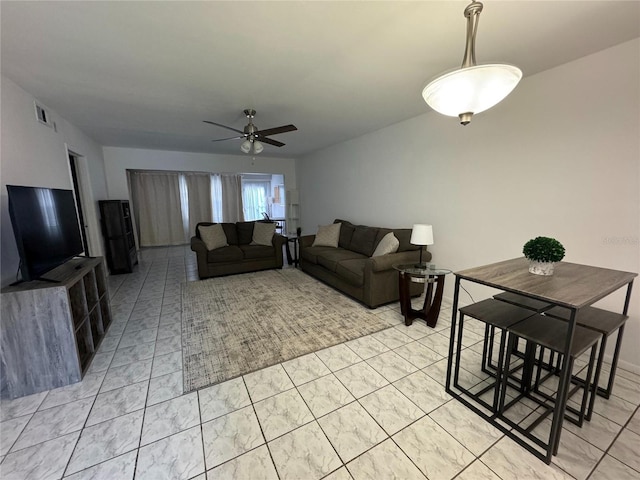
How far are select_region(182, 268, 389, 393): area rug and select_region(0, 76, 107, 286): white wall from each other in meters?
1.54

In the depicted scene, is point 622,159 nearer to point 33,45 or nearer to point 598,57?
point 598,57

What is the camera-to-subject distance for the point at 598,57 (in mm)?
1986

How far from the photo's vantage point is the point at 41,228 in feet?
6.39

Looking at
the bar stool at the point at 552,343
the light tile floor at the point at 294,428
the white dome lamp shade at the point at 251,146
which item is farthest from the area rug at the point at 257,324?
the white dome lamp shade at the point at 251,146

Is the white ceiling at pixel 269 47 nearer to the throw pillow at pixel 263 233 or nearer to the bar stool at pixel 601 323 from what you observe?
the bar stool at pixel 601 323

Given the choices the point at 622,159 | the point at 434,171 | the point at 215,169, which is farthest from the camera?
the point at 215,169

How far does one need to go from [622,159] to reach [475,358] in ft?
6.18

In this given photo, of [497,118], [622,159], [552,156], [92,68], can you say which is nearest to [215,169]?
[92,68]

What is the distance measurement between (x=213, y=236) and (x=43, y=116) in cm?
246

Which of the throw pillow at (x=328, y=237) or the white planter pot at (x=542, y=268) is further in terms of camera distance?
the throw pillow at (x=328, y=237)

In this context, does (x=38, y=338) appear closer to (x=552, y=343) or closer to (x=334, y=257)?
(x=334, y=257)

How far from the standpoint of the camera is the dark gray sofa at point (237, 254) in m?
4.30

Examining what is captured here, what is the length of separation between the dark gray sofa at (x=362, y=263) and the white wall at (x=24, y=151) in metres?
3.11

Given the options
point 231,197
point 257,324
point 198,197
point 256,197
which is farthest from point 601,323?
point 256,197
